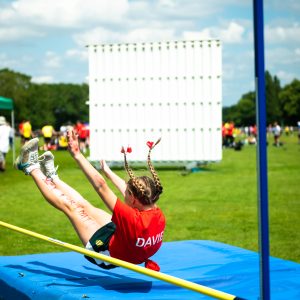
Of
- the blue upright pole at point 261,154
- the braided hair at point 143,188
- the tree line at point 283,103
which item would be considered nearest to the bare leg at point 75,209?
the braided hair at point 143,188

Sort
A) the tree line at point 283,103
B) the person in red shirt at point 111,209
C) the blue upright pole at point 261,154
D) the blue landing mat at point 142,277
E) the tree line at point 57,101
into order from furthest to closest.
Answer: the tree line at point 57,101 → the tree line at point 283,103 → the person in red shirt at point 111,209 → the blue landing mat at point 142,277 → the blue upright pole at point 261,154

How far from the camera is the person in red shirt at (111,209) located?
456 cm

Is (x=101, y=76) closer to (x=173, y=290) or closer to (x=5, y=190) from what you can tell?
(x=5, y=190)

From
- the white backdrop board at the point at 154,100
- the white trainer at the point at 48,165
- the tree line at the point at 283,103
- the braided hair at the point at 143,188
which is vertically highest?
the tree line at the point at 283,103

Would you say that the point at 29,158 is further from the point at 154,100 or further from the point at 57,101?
the point at 57,101

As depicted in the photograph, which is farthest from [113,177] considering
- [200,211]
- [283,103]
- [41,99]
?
[41,99]

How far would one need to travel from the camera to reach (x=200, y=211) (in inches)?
420

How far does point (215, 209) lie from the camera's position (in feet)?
35.6

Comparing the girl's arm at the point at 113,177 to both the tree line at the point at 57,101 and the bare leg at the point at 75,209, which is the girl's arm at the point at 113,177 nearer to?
the bare leg at the point at 75,209

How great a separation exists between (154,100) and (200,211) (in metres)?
8.69

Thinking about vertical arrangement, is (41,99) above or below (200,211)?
above

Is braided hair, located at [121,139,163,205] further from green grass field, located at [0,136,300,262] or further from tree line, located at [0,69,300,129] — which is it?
tree line, located at [0,69,300,129]

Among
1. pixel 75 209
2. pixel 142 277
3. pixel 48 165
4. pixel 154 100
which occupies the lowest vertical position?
pixel 142 277

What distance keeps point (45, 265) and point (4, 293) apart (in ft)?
1.32
